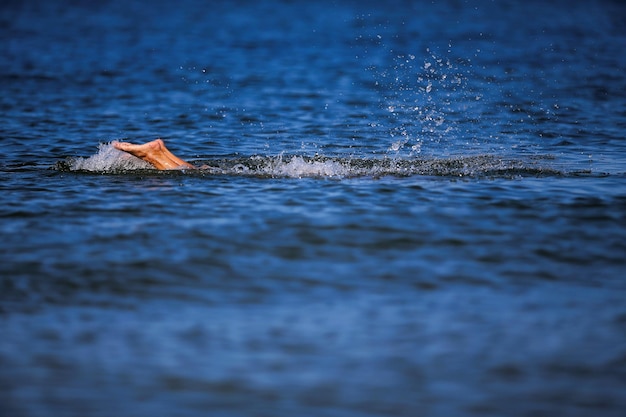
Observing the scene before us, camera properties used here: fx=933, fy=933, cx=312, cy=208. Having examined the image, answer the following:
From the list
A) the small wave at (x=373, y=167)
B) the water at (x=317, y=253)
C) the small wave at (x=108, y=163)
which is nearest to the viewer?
the water at (x=317, y=253)

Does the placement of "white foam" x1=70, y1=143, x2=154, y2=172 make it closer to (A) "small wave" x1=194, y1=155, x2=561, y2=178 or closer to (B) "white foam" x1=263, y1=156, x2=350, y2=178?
(A) "small wave" x1=194, y1=155, x2=561, y2=178

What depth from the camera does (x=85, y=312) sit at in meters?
7.53

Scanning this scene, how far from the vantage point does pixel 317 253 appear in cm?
900

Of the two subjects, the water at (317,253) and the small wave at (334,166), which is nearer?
the water at (317,253)

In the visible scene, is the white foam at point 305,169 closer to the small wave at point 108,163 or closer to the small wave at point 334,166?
the small wave at point 334,166

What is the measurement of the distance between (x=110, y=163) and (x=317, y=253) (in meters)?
4.99

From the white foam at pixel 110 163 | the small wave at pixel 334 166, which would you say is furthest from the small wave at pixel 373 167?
the white foam at pixel 110 163

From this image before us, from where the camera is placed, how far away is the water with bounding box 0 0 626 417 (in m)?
6.25

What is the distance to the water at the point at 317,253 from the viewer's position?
20.5 feet

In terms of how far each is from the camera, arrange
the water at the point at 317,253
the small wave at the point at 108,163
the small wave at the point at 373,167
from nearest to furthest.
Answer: the water at the point at 317,253 < the small wave at the point at 373,167 < the small wave at the point at 108,163

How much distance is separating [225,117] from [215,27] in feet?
70.1

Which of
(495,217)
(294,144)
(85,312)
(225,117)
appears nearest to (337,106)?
(225,117)

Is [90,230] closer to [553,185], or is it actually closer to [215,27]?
[553,185]

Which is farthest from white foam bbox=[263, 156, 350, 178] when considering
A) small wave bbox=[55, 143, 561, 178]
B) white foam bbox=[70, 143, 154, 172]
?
white foam bbox=[70, 143, 154, 172]
